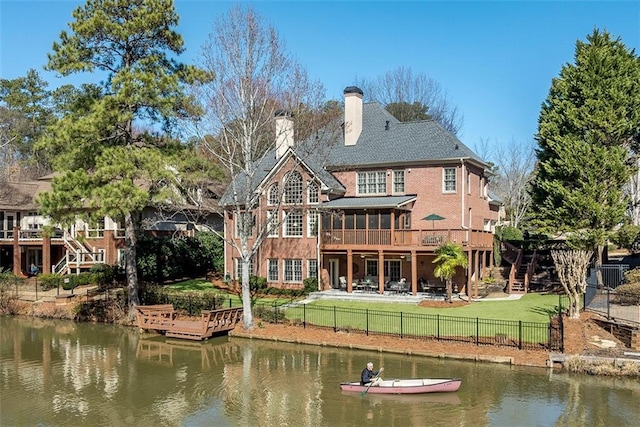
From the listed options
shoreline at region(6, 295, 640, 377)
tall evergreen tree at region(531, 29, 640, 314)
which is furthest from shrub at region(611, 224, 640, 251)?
shoreline at region(6, 295, 640, 377)

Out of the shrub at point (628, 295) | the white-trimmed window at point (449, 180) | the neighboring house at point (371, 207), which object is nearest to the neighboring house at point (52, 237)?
the neighboring house at point (371, 207)

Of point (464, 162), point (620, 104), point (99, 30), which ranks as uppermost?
point (99, 30)

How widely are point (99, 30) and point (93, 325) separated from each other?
1632 centimetres

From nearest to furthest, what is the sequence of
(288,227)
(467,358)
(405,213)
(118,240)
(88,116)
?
(467,358) → (88,116) → (405,213) → (288,227) → (118,240)

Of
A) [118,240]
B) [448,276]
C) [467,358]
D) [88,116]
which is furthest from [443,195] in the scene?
[118,240]

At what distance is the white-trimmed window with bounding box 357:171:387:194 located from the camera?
35.8 metres

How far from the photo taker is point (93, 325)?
105ft

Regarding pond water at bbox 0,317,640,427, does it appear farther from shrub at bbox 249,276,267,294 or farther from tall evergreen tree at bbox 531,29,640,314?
tall evergreen tree at bbox 531,29,640,314

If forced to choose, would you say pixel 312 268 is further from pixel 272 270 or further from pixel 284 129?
pixel 284 129

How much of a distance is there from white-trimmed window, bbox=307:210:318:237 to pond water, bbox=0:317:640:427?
445 inches

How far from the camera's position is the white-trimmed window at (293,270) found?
36.0m

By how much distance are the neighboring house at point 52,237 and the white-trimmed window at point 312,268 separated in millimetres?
9177

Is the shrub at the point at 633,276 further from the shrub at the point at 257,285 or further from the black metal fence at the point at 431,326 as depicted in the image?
the shrub at the point at 257,285

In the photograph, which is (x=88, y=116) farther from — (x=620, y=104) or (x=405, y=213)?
(x=620, y=104)
